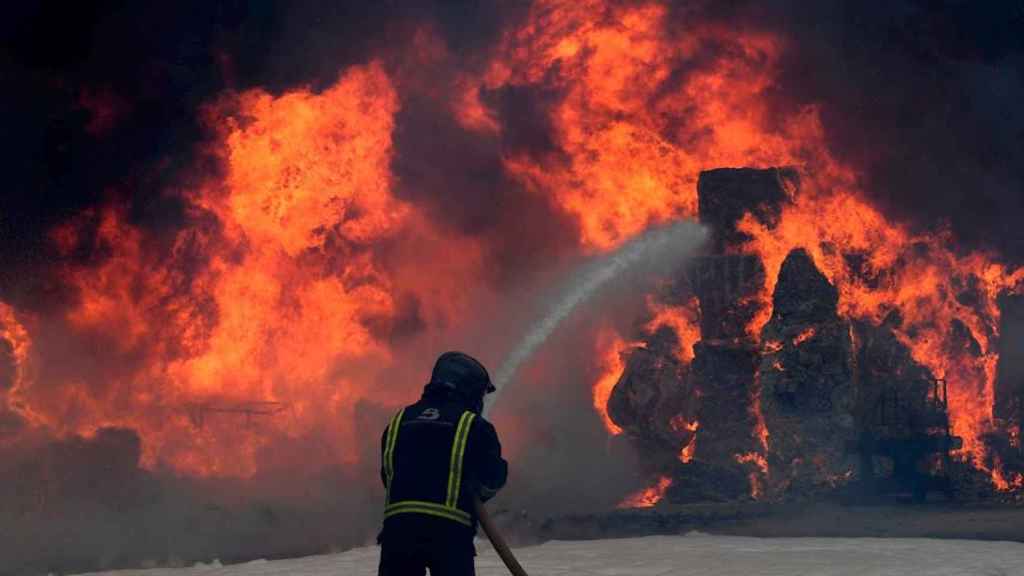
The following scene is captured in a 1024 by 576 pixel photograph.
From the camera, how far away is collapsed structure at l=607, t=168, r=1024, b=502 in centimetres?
3338

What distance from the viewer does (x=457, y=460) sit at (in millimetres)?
8547

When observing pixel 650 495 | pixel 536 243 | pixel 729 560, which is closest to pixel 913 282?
pixel 650 495

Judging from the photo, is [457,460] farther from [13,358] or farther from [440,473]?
[13,358]

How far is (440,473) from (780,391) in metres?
26.4

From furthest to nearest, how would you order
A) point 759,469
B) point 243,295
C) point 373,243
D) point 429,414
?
point 373,243 < point 243,295 < point 759,469 < point 429,414

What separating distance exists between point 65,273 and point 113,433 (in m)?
6.66

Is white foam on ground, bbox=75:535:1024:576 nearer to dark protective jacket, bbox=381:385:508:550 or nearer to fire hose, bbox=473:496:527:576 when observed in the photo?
fire hose, bbox=473:496:527:576

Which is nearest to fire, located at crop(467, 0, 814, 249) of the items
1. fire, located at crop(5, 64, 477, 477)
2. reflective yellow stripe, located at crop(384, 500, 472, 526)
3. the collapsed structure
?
the collapsed structure

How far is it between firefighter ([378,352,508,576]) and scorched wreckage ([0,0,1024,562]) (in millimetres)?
24310

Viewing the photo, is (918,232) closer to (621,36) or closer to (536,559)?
(621,36)

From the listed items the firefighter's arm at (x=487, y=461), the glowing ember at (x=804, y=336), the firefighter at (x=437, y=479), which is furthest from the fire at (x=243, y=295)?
the firefighter's arm at (x=487, y=461)

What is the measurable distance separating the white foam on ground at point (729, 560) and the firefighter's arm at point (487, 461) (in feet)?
25.9

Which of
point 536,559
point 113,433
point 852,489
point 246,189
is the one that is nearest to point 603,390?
point 852,489

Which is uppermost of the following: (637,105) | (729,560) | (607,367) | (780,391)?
(637,105)
